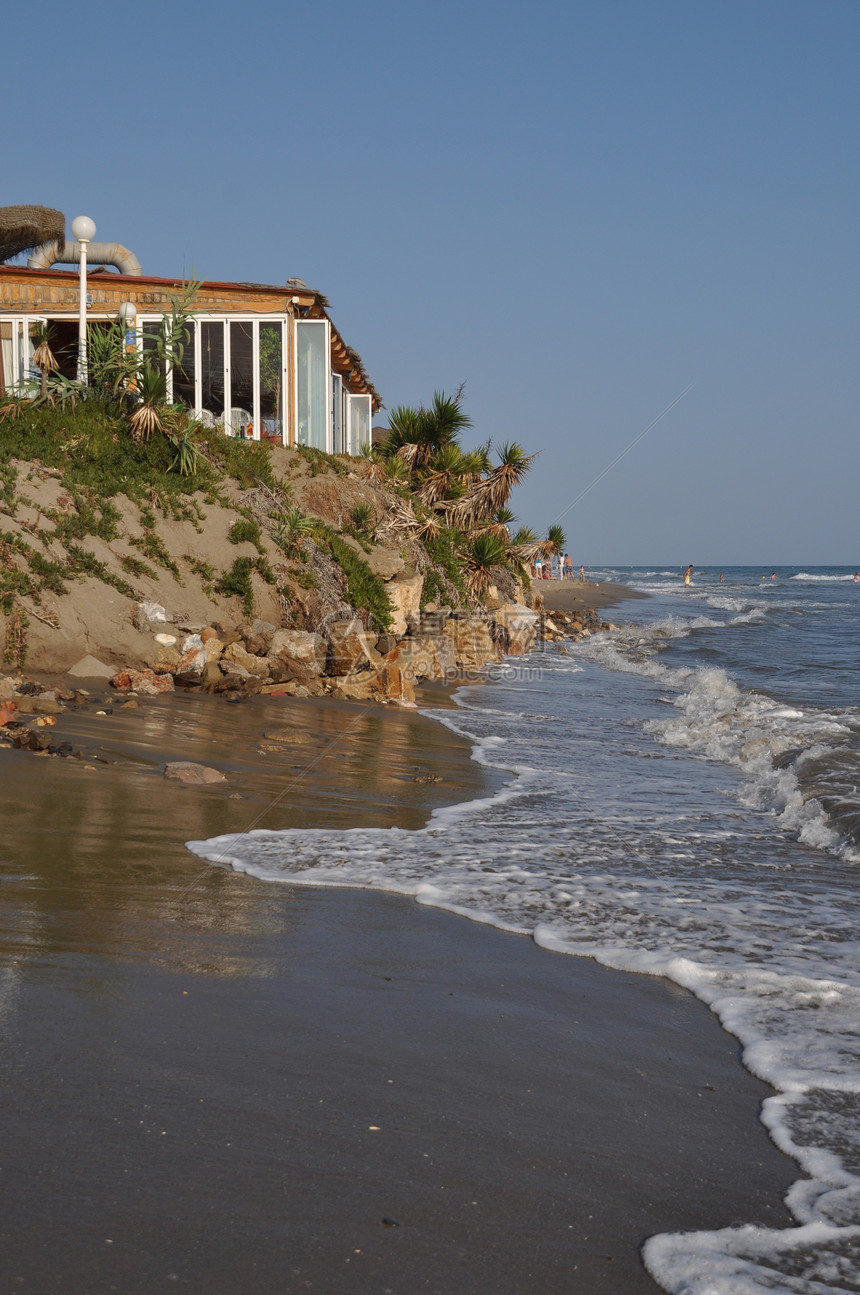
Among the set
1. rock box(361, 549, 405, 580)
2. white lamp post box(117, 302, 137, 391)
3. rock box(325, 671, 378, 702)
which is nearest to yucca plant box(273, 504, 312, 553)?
rock box(361, 549, 405, 580)

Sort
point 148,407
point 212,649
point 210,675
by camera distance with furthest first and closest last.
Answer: point 148,407 → point 212,649 → point 210,675

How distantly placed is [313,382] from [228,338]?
197 centimetres

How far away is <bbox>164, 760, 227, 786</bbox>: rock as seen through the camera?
7.36 meters

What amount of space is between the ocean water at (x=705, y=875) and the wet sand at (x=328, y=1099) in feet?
0.47

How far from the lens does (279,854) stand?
19.2 ft

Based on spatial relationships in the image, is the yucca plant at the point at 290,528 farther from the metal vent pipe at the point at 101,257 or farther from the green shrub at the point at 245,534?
the metal vent pipe at the point at 101,257

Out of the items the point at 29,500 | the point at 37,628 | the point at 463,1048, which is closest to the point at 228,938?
the point at 463,1048

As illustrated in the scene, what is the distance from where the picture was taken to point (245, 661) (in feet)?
40.8

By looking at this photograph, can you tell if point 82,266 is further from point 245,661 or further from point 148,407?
point 245,661

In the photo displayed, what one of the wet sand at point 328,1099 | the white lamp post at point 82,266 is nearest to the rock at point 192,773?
the wet sand at point 328,1099

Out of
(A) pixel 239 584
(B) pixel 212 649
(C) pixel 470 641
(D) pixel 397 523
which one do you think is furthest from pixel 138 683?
(C) pixel 470 641

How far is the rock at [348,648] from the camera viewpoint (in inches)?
544

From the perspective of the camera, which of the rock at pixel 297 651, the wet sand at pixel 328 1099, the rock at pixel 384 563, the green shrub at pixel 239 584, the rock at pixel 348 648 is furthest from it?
the rock at pixel 384 563

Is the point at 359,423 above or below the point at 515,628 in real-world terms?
above
